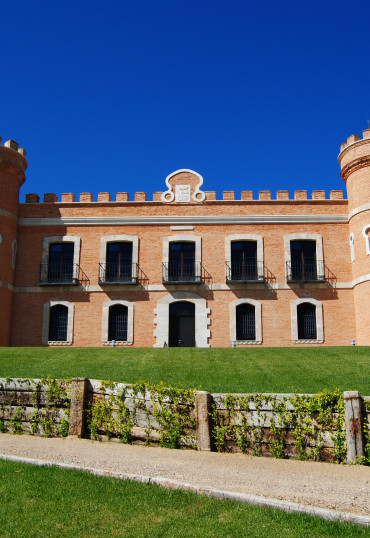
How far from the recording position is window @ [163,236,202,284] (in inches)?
995

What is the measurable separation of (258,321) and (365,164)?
8.80 m

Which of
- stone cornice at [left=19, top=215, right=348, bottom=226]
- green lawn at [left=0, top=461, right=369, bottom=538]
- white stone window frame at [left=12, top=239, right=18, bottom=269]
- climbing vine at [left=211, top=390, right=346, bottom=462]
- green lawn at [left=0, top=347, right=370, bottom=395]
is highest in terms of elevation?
stone cornice at [left=19, top=215, right=348, bottom=226]

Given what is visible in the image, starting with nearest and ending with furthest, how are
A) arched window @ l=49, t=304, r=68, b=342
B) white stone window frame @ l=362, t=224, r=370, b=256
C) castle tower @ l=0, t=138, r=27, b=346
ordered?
1. white stone window frame @ l=362, t=224, r=370, b=256
2. castle tower @ l=0, t=138, r=27, b=346
3. arched window @ l=49, t=304, r=68, b=342

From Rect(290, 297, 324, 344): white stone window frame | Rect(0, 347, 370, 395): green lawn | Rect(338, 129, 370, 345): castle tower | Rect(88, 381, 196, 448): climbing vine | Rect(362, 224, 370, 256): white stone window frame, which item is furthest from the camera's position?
Rect(290, 297, 324, 344): white stone window frame

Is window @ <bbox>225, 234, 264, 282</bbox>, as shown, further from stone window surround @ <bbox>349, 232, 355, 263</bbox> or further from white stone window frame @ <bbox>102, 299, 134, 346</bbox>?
white stone window frame @ <bbox>102, 299, 134, 346</bbox>

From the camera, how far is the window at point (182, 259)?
2527cm

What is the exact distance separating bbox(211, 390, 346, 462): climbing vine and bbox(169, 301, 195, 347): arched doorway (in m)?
15.8

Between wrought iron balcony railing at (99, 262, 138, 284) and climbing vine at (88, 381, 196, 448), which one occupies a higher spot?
wrought iron balcony railing at (99, 262, 138, 284)

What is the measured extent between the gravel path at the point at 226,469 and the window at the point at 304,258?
1723 cm

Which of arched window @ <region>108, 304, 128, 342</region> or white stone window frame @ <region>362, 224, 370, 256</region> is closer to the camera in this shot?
white stone window frame @ <region>362, 224, 370, 256</region>

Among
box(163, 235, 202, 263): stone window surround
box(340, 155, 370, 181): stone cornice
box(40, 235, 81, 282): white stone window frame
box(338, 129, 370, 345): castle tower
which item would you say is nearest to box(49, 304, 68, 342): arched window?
box(40, 235, 81, 282): white stone window frame

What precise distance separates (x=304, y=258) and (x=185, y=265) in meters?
5.79

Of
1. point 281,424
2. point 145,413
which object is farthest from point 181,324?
point 281,424

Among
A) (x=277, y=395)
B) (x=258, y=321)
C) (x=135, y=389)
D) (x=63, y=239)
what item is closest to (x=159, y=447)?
(x=135, y=389)
